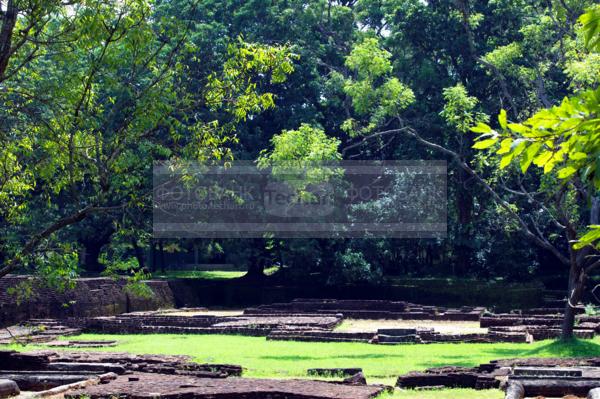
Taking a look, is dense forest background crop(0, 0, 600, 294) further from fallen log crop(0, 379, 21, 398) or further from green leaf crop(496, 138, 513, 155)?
green leaf crop(496, 138, 513, 155)

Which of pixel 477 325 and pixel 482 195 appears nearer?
pixel 477 325

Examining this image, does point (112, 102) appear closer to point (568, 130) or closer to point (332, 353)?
point (568, 130)

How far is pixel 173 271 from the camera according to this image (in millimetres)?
44094

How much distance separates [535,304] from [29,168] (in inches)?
890

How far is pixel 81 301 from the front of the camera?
26344mm

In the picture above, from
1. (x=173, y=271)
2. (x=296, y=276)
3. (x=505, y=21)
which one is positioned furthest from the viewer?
(x=173, y=271)

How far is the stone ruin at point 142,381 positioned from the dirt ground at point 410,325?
969 cm

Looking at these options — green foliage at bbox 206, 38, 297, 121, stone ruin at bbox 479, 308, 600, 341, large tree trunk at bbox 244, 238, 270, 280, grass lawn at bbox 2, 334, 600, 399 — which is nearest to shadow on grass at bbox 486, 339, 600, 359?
grass lawn at bbox 2, 334, 600, 399

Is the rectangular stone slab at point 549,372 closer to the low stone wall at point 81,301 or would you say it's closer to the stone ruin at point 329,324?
the stone ruin at point 329,324

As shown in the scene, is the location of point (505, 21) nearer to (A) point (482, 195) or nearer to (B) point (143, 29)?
(A) point (482, 195)

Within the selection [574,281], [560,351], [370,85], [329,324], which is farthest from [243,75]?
[329,324]

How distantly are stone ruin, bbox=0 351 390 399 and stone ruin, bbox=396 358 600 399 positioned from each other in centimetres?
111

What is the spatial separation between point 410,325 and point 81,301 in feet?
31.7

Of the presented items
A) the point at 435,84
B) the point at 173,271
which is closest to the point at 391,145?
the point at 435,84
